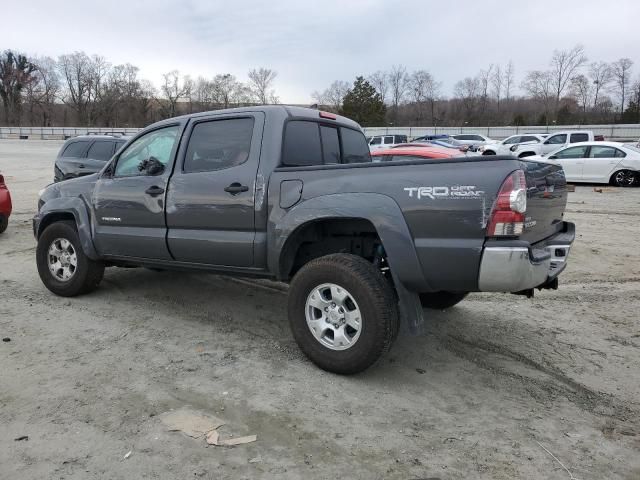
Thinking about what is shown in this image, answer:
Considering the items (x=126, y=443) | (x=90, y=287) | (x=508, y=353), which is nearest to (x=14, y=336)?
(x=90, y=287)

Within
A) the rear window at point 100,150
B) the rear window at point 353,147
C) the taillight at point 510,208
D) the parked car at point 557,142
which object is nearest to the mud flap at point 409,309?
the taillight at point 510,208

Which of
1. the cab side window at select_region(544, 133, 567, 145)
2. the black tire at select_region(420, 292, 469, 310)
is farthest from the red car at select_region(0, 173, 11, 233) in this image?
the cab side window at select_region(544, 133, 567, 145)

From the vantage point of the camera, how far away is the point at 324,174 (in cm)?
385

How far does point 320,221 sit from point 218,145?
1295 mm

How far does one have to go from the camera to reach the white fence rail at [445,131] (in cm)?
5422

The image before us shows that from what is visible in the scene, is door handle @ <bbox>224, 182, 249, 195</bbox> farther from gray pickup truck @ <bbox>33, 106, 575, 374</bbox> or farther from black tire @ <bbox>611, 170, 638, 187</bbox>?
black tire @ <bbox>611, 170, 638, 187</bbox>

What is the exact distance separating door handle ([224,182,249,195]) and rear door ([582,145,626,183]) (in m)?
16.8

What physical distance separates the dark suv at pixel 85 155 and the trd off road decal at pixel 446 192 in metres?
10.0

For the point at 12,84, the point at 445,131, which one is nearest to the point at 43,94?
the point at 12,84

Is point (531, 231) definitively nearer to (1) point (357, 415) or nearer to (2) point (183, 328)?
(1) point (357, 415)

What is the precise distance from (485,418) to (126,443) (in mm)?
2214

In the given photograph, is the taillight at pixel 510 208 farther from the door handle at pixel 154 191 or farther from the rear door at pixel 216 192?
the door handle at pixel 154 191

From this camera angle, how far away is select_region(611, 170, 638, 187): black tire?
17.1 m

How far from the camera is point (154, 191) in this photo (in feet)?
15.8
